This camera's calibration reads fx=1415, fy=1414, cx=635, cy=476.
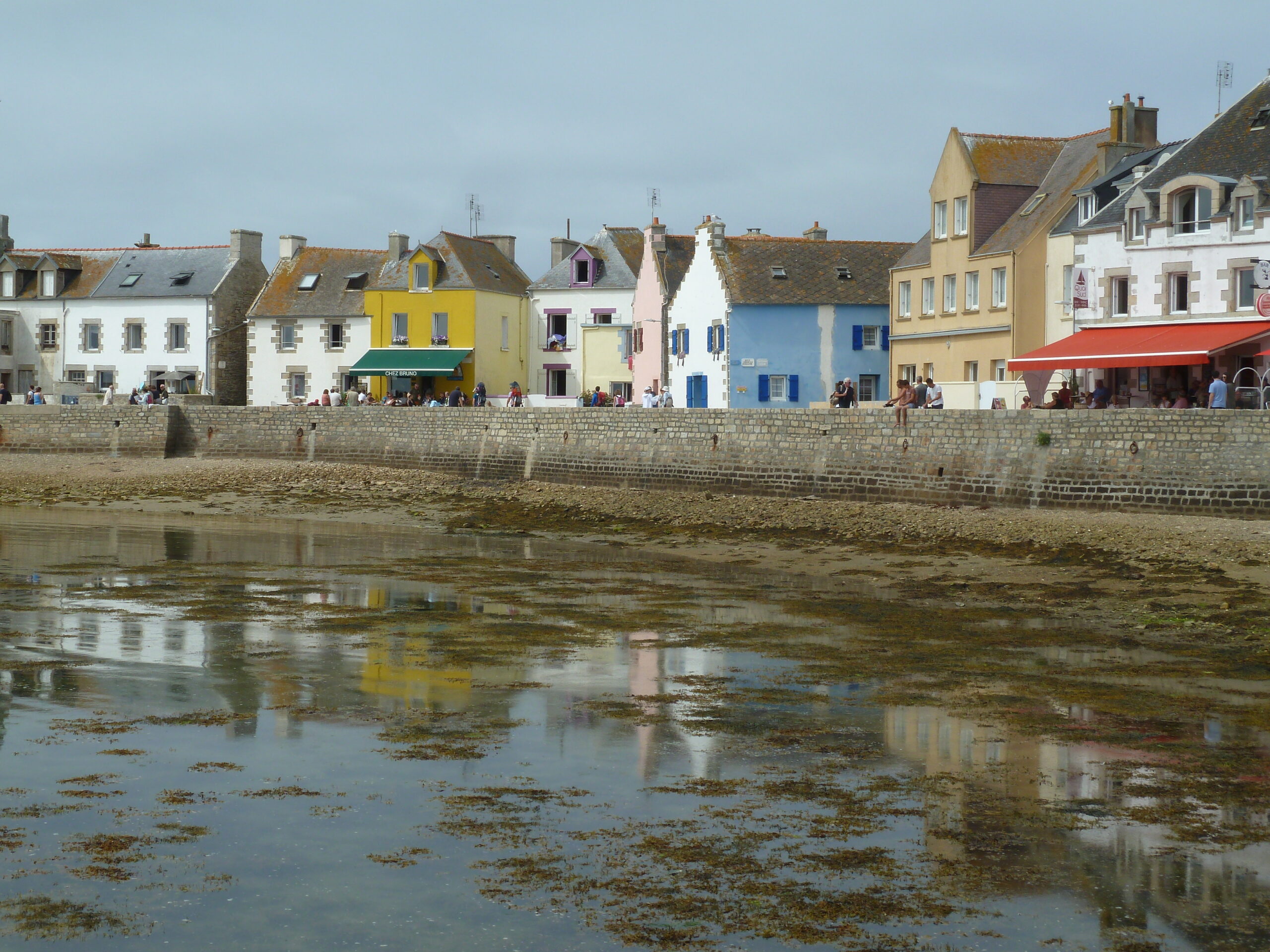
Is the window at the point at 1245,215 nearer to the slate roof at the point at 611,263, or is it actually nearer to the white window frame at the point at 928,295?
the white window frame at the point at 928,295

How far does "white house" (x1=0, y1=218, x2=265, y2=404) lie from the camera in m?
49.4

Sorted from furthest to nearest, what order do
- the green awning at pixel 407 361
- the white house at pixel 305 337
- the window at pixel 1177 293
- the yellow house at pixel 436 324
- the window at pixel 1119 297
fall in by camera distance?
1. the white house at pixel 305 337
2. the yellow house at pixel 436 324
3. the green awning at pixel 407 361
4. the window at pixel 1119 297
5. the window at pixel 1177 293

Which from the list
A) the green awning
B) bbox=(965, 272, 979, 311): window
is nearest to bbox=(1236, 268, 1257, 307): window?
bbox=(965, 272, 979, 311): window

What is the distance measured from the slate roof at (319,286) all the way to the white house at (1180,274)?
89.1 ft

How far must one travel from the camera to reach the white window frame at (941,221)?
3534 centimetres

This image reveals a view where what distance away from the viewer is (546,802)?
23.6 ft

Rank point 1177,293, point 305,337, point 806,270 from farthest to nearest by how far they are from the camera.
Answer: point 305,337, point 806,270, point 1177,293

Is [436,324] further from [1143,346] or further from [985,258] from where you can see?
[1143,346]

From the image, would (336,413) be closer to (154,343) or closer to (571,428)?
(571,428)

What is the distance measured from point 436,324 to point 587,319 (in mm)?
5385

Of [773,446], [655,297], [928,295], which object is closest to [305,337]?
[655,297]

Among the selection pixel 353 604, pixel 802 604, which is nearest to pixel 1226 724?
pixel 802 604

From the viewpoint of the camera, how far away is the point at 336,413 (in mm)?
34531

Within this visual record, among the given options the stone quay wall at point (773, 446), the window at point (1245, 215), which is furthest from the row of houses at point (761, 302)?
the stone quay wall at point (773, 446)
